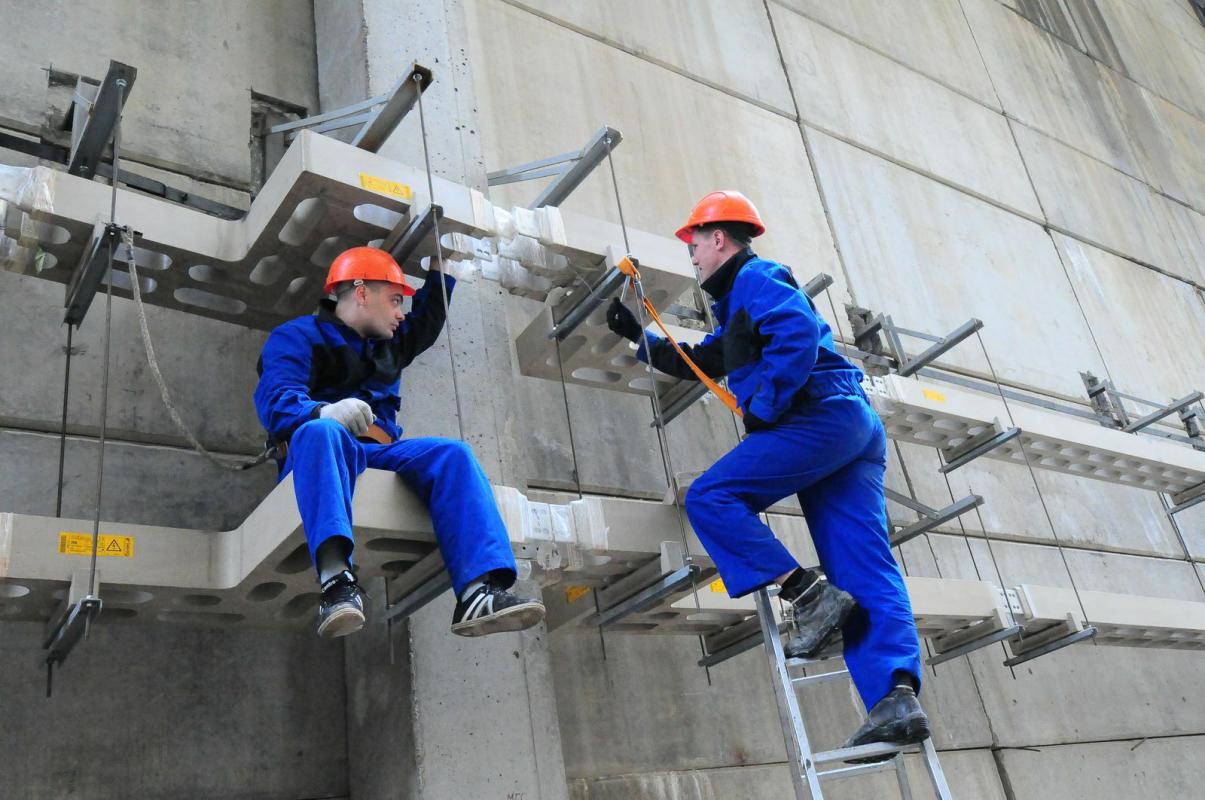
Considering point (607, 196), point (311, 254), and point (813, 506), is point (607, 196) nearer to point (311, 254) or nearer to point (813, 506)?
point (311, 254)

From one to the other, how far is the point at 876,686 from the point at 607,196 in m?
3.47

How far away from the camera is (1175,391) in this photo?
9.85 m

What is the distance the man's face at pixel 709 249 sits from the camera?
4.46m

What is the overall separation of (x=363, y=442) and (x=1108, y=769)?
5274 mm

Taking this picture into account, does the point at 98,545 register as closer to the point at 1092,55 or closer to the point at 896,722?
the point at 896,722

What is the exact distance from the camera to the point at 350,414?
3.51 meters

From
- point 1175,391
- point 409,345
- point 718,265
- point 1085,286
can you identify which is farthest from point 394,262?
point 1175,391

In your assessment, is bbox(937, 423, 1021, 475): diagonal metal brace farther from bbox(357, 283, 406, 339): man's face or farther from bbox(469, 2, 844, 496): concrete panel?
bbox(357, 283, 406, 339): man's face

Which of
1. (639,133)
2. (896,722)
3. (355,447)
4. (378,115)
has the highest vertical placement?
(639,133)

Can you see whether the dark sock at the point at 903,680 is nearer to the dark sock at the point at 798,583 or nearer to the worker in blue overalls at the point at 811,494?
the worker in blue overalls at the point at 811,494

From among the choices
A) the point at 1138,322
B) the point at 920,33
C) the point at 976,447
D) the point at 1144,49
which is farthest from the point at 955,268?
the point at 1144,49

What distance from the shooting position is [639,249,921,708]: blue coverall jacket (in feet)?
12.5

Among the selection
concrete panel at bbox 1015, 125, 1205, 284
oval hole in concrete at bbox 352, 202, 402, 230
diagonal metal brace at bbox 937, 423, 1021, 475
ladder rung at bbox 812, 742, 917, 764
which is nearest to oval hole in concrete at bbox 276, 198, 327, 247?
oval hole in concrete at bbox 352, 202, 402, 230

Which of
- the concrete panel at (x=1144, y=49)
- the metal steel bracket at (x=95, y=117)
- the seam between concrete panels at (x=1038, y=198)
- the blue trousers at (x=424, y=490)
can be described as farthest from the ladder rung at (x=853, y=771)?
the concrete panel at (x=1144, y=49)
